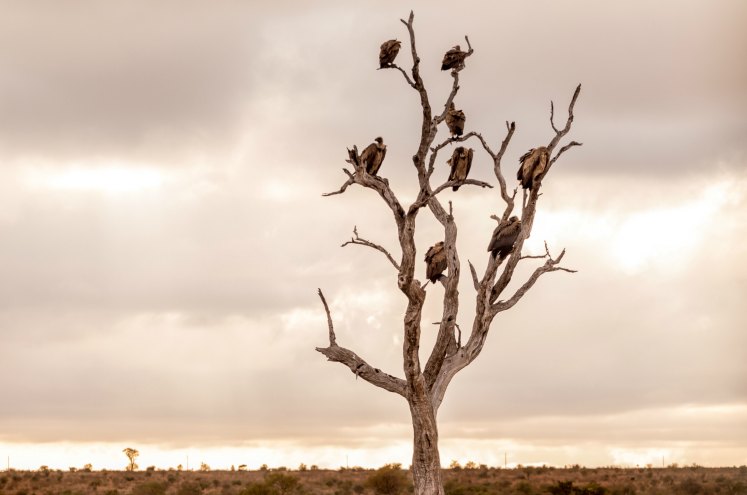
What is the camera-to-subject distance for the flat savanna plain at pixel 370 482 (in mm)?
47116

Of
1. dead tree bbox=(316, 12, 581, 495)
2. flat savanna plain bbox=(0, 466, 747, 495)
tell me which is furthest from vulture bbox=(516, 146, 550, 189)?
flat savanna plain bbox=(0, 466, 747, 495)

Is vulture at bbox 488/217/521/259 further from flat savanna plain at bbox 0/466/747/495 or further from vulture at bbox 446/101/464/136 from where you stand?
flat savanna plain at bbox 0/466/747/495

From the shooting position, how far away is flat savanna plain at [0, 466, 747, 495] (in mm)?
47116

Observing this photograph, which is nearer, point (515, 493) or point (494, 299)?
point (494, 299)

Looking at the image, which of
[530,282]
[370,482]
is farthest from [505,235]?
[370,482]

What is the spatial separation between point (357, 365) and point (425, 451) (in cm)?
170

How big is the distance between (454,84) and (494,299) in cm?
334

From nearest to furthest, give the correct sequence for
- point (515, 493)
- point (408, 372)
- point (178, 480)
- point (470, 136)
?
point (408, 372), point (470, 136), point (515, 493), point (178, 480)

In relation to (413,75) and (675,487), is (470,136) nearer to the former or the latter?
(413,75)

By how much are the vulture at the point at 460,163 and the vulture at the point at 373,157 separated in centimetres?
107

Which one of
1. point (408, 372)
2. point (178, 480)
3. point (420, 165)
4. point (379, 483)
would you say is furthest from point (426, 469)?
point (178, 480)

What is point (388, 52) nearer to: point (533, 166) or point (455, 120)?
point (455, 120)

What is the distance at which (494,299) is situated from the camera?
16.7 metres

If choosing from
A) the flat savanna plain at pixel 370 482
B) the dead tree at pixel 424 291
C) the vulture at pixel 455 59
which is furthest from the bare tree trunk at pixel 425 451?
the flat savanna plain at pixel 370 482
